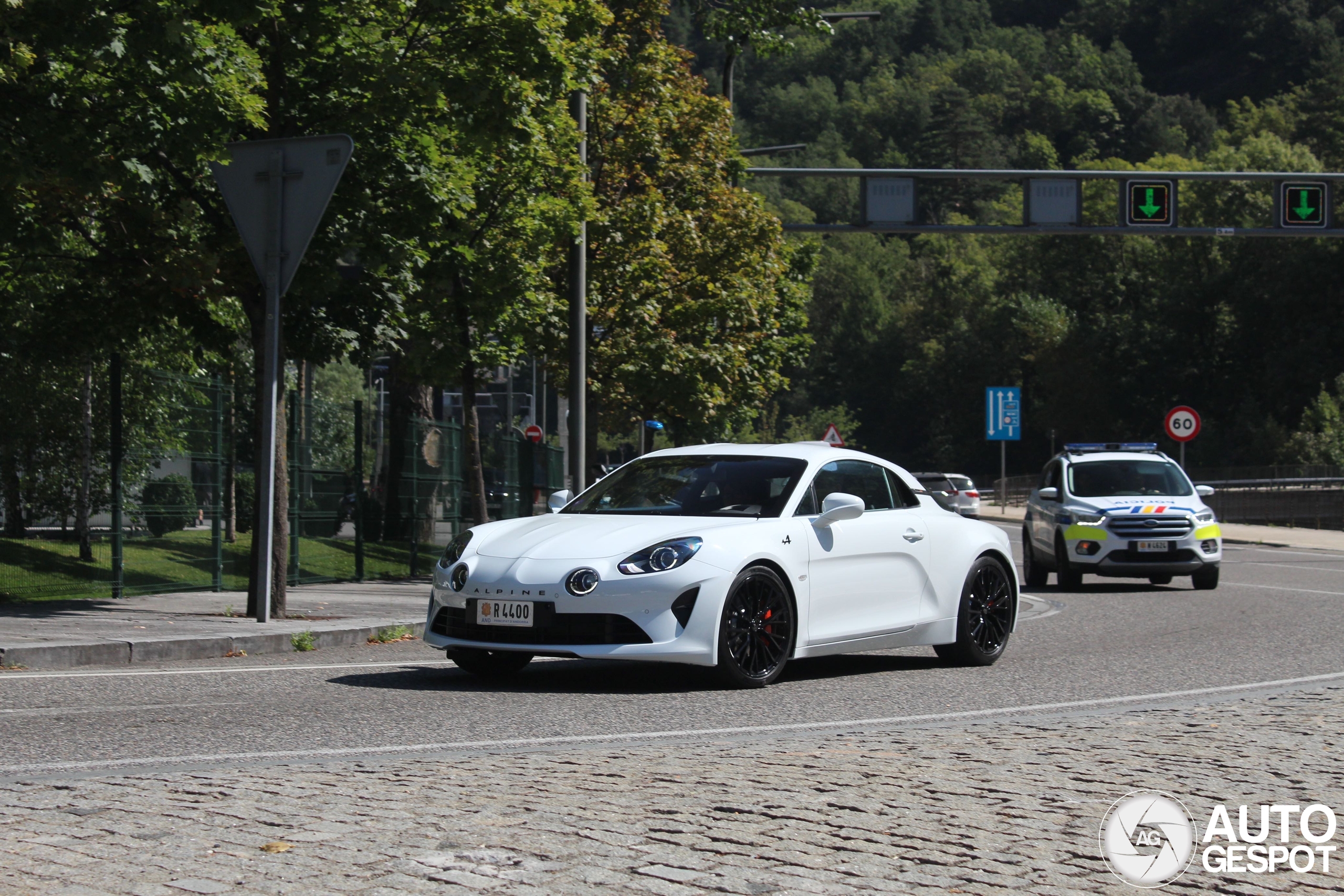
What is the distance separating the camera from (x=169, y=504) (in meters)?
15.7

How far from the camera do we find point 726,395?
3130cm

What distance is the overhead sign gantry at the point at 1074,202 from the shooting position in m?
31.0

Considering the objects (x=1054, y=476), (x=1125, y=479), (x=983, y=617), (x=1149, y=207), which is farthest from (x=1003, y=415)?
(x=983, y=617)

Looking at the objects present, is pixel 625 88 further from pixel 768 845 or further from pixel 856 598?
pixel 768 845

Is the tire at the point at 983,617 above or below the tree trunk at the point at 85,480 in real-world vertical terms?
below

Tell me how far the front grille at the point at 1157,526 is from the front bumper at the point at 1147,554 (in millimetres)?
55

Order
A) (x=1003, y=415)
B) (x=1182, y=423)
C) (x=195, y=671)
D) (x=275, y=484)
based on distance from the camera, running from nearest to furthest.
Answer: (x=195, y=671), (x=275, y=484), (x=1182, y=423), (x=1003, y=415)

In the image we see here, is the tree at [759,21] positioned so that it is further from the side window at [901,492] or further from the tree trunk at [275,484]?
the side window at [901,492]

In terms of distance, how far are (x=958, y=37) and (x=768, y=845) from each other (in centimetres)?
18518

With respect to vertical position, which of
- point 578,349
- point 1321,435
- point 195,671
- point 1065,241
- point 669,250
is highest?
point 1065,241

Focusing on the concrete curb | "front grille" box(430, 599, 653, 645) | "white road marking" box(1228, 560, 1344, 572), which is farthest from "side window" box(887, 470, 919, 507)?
"white road marking" box(1228, 560, 1344, 572)

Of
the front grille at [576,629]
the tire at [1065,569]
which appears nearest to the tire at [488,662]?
the front grille at [576,629]

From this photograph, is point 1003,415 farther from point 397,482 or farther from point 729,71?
point 397,482

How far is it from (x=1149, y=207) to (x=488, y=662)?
2526cm
